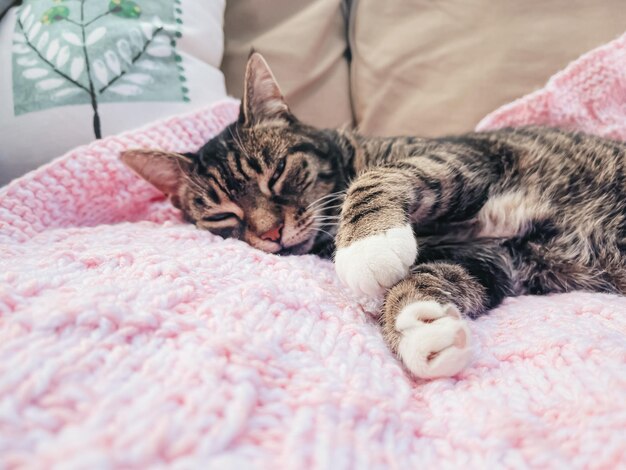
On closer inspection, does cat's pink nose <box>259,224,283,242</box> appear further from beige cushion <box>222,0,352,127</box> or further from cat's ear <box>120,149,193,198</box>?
beige cushion <box>222,0,352,127</box>

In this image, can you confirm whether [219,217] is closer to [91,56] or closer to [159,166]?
[159,166]

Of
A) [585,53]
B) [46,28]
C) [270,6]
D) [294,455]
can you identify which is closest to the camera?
[294,455]

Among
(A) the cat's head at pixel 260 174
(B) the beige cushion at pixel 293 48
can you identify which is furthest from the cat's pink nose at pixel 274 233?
(B) the beige cushion at pixel 293 48

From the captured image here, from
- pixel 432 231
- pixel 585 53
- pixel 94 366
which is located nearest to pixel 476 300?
pixel 432 231

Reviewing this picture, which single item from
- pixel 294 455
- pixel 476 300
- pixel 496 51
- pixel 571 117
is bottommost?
pixel 476 300

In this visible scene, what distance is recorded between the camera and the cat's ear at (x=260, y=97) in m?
1.12

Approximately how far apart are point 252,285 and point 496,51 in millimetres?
1203

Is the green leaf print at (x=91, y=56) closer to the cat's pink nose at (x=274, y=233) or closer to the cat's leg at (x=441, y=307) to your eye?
the cat's pink nose at (x=274, y=233)

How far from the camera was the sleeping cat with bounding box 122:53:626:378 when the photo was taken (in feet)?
2.47

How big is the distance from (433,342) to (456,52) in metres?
1.19

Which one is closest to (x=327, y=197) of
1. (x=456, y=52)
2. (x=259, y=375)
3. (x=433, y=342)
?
(x=433, y=342)

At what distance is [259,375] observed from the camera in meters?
0.46

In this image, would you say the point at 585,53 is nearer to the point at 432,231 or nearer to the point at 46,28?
the point at 432,231

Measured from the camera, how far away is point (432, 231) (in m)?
1.00
